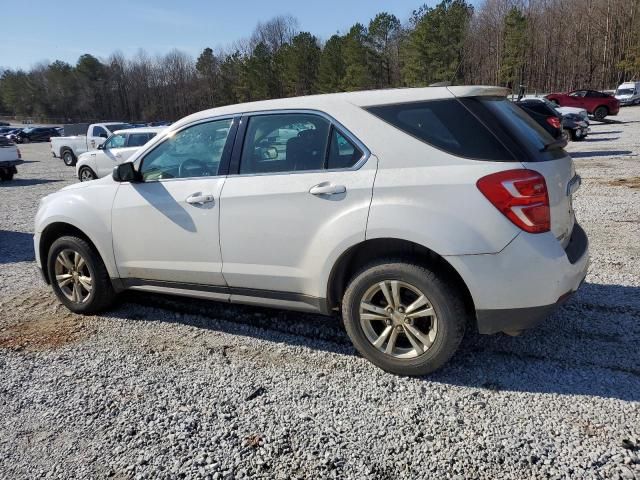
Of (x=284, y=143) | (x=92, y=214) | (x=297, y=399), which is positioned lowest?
(x=297, y=399)

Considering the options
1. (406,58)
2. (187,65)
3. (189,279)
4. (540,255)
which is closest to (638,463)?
(540,255)

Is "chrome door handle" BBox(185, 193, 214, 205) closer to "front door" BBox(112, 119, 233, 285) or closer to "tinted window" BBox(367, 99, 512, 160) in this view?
"front door" BBox(112, 119, 233, 285)

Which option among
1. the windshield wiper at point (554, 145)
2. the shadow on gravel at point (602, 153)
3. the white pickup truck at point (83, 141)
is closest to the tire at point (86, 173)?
the white pickup truck at point (83, 141)

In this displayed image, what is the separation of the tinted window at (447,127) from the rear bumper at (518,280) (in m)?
0.55

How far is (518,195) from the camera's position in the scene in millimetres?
2713

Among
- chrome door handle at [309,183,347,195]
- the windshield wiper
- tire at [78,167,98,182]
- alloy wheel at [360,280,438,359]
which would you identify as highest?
the windshield wiper

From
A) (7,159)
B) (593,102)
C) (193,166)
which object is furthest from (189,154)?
(593,102)

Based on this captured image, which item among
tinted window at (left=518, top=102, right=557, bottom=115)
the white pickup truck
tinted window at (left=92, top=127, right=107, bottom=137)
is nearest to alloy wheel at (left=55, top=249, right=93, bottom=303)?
tinted window at (left=518, top=102, right=557, bottom=115)

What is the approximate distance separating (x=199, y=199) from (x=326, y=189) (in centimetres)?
106

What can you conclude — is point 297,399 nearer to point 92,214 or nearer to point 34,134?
point 92,214

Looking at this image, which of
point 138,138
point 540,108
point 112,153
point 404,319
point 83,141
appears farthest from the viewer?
point 83,141

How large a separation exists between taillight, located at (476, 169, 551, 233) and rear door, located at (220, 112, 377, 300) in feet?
A: 2.39

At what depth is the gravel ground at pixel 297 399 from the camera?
8.08ft

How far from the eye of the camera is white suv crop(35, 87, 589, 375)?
9.12 feet
